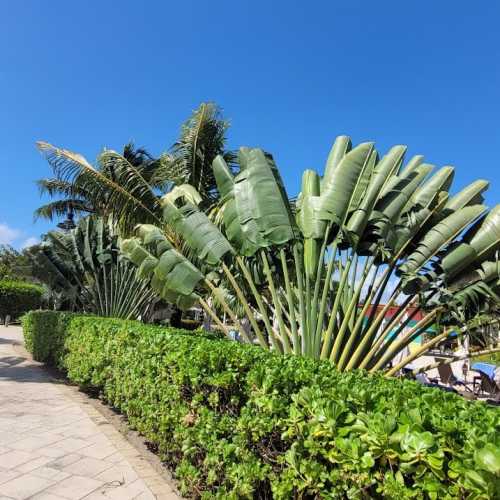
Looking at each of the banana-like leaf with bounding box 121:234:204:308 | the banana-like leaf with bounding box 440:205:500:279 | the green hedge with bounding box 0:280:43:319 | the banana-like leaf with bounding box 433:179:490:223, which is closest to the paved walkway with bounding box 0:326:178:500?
the banana-like leaf with bounding box 121:234:204:308

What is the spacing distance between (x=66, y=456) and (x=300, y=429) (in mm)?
3749

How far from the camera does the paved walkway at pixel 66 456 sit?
3973 mm

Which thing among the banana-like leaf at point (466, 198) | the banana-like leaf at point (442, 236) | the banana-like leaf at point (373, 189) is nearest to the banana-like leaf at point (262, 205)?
the banana-like leaf at point (373, 189)

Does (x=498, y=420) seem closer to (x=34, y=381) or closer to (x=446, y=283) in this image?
(x=446, y=283)

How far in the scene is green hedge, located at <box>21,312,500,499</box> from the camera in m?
1.78

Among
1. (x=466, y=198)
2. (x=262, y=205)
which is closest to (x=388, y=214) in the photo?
(x=466, y=198)

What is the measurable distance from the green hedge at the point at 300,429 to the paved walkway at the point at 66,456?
1.35 feet

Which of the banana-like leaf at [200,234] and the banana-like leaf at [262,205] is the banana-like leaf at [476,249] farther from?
the banana-like leaf at [200,234]

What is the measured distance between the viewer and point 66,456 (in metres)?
4.88

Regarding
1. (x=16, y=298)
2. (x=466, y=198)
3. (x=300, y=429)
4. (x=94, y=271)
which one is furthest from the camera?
(x=16, y=298)

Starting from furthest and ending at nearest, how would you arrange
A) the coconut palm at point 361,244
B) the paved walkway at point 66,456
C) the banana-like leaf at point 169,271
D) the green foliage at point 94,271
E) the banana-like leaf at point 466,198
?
the green foliage at point 94,271 → the banana-like leaf at point 169,271 → the banana-like leaf at point 466,198 → the coconut palm at point 361,244 → the paved walkway at point 66,456

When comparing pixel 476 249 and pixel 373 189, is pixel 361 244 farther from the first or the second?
pixel 476 249

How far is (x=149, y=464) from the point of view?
485 centimetres

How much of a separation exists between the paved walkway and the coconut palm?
2.60 meters
